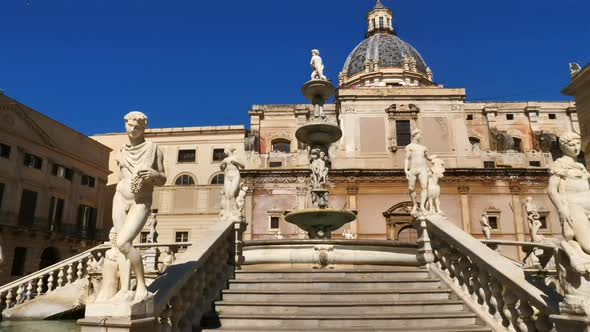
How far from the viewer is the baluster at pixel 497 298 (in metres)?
5.80

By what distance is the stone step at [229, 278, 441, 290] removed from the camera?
23.4 feet

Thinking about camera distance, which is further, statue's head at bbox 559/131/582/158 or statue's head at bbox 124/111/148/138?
statue's head at bbox 559/131/582/158

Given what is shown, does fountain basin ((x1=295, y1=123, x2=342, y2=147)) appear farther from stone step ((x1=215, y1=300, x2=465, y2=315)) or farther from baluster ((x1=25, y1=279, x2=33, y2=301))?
baluster ((x1=25, y1=279, x2=33, y2=301))

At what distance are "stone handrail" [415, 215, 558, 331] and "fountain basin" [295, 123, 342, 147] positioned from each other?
201 inches

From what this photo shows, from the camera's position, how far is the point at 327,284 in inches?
282

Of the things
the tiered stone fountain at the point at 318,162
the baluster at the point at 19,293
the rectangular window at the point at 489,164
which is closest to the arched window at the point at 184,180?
the rectangular window at the point at 489,164

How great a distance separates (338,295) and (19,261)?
1091 inches

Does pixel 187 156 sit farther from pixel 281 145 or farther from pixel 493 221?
pixel 493 221

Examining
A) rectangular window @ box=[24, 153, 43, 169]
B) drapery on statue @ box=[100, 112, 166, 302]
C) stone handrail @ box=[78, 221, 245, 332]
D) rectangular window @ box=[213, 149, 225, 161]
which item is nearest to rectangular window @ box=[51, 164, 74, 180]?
rectangular window @ box=[24, 153, 43, 169]

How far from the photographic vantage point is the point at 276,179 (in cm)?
3017

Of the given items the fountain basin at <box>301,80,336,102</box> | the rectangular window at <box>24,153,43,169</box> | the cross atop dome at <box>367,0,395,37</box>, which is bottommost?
the fountain basin at <box>301,80,336,102</box>

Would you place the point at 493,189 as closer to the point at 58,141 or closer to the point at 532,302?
the point at 532,302

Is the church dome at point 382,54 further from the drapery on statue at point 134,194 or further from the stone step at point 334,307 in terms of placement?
the drapery on statue at point 134,194

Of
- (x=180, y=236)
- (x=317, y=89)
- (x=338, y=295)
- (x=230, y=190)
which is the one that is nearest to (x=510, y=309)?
(x=338, y=295)
